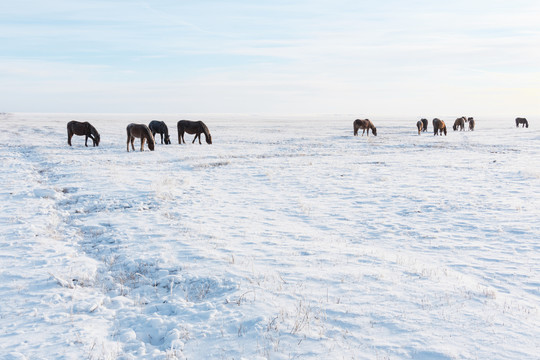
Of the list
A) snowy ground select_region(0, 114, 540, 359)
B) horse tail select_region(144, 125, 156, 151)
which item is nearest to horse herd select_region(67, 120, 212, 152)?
horse tail select_region(144, 125, 156, 151)

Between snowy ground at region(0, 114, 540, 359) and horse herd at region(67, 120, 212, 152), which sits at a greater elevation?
horse herd at region(67, 120, 212, 152)

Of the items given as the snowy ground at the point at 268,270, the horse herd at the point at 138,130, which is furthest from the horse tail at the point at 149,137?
the snowy ground at the point at 268,270

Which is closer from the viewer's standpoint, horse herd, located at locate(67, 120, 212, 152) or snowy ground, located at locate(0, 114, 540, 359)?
snowy ground, located at locate(0, 114, 540, 359)

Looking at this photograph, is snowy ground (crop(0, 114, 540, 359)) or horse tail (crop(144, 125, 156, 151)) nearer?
snowy ground (crop(0, 114, 540, 359))

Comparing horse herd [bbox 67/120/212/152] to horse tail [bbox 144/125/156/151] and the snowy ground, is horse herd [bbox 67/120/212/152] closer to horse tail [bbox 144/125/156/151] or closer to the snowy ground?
horse tail [bbox 144/125/156/151]

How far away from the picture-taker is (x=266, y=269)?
239 inches

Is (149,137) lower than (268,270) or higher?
higher

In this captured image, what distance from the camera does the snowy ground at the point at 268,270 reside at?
4.14 m

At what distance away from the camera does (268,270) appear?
19.8 ft

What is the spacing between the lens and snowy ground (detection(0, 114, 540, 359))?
4141 millimetres

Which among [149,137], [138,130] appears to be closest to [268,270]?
[149,137]

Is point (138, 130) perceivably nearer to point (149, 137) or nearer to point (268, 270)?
point (149, 137)

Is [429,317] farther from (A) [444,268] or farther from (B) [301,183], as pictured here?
(B) [301,183]

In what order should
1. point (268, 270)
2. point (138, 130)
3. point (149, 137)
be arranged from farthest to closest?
1. point (149, 137)
2. point (138, 130)
3. point (268, 270)
